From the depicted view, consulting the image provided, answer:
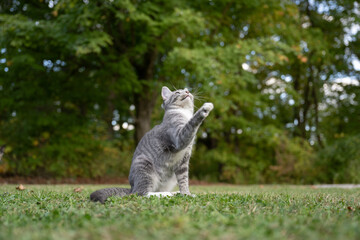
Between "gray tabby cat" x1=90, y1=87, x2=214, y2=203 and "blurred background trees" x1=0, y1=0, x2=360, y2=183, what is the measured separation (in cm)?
320

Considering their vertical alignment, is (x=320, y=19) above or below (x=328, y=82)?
above

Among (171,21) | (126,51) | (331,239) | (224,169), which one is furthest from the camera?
(224,169)

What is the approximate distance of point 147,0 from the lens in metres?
10.0

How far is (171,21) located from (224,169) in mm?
6744

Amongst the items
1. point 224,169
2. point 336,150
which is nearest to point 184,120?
point 336,150

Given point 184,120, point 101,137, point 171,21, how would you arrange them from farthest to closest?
point 101,137, point 171,21, point 184,120

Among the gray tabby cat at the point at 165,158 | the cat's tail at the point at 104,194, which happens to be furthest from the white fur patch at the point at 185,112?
the cat's tail at the point at 104,194

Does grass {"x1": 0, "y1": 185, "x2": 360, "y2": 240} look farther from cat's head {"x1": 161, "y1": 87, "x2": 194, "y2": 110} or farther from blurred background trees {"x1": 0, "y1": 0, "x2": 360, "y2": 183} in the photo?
blurred background trees {"x1": 0, "y1": 0, "x2": 360, "y2": 183}

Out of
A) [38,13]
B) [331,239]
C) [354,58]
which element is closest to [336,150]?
[354,58]

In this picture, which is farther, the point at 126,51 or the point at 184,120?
the point at 126,51

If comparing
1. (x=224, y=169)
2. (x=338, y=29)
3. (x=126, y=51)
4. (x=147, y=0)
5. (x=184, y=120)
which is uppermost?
(x=338, y=29)

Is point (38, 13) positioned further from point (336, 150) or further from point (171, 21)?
point (336, 150)

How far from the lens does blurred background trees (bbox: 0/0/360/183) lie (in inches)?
363

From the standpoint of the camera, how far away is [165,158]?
437 cm
